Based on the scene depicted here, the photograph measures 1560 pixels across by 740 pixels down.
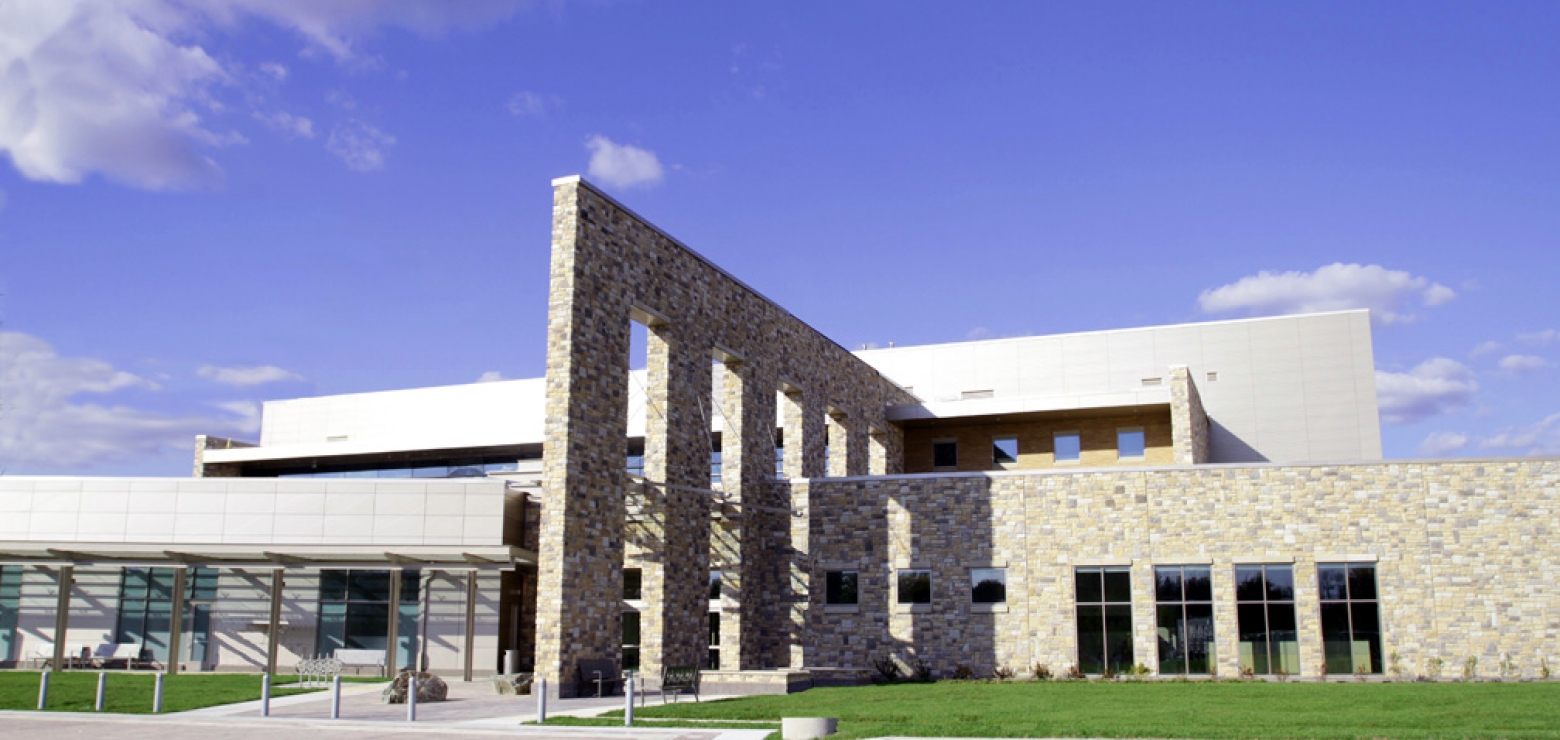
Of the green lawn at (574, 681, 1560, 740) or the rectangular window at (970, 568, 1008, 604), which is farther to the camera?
the rectangular window at (970, 568, 1008, 604)

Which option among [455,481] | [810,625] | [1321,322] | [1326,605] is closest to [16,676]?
[455,481]

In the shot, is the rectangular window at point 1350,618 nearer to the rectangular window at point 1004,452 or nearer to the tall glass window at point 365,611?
the rectangular window at point 1004,452

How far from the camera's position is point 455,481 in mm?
29906

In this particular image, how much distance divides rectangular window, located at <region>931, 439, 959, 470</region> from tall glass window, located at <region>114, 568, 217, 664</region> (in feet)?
74.0

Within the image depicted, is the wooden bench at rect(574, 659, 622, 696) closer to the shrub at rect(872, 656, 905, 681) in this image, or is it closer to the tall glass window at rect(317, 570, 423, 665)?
the shrub at rect(872, 656, 905, 681)

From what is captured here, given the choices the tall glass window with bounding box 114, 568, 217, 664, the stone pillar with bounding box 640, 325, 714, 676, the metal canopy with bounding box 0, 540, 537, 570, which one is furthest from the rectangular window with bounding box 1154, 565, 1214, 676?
the tall glass window with bounding box 114, 568, 217, 664

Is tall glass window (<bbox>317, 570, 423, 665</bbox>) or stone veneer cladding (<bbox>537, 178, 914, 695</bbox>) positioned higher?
stone veneer cladding (<bbox>537, 178, 914, 695</bbox>)

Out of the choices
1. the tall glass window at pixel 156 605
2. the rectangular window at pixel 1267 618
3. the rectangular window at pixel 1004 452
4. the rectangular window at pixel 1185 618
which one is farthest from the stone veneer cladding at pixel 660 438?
the tall glass window at pixel 156 605

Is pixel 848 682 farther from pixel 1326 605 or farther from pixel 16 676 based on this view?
pixel 16 676

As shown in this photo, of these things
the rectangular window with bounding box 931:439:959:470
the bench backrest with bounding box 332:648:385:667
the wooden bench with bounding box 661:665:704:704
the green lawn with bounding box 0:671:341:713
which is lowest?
the green lawn with bounding box 0:671:341:713

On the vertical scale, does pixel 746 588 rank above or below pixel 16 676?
above

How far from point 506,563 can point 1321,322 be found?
26.6 meters

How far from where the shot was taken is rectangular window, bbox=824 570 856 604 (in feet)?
96.9

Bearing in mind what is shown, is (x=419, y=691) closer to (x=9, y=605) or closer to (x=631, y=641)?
(x=631, y=641)
